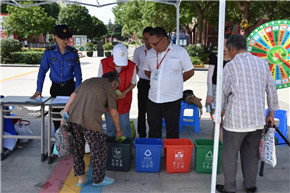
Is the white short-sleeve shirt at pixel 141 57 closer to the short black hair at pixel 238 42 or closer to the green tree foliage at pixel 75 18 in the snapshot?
the short black hair at pixel 238 42

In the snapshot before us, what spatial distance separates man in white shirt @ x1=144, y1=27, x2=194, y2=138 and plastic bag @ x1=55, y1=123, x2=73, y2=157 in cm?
120

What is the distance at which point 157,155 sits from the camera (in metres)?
3.75

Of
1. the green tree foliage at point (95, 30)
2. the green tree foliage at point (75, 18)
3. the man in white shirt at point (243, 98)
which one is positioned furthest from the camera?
→ the green tree foliage at point (95, 30)

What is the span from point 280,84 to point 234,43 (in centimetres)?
134

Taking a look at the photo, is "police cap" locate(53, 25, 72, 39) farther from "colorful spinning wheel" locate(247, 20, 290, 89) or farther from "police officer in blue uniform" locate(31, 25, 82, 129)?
"colorful spinning wheel" locate(247, 20, 290, 89)

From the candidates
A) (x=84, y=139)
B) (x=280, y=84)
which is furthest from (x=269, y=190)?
(x=84, y=139)

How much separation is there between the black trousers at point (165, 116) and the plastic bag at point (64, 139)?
47.0 inches

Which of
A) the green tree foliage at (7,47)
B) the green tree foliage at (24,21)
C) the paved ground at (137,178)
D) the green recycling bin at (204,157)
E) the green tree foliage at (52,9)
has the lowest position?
the paved ground at (137,178)

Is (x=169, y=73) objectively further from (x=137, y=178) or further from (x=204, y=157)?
(x=137, y=178)

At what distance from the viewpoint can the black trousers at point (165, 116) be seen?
3904 millimetres

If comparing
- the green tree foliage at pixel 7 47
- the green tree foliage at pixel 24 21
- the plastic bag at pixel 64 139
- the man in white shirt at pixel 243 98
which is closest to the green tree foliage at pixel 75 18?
the green tree foliage at pixel 24 21

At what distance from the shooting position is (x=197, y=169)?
3852 mm

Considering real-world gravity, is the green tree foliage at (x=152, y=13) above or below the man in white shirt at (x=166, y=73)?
above

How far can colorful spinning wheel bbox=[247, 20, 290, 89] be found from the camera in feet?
12.5
